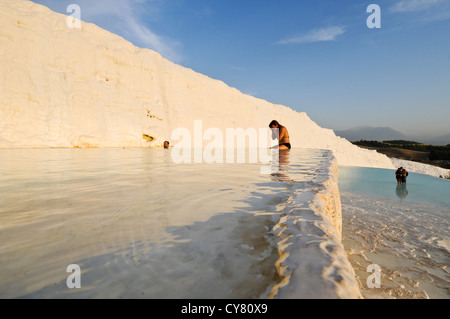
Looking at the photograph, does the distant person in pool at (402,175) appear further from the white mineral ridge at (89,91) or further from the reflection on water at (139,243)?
the white mineral ridge at (89,91)

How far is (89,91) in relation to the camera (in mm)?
17891

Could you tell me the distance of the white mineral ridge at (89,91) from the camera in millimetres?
14573

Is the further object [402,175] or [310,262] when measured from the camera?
[402,175]

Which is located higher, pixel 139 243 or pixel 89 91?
pixel 89 91

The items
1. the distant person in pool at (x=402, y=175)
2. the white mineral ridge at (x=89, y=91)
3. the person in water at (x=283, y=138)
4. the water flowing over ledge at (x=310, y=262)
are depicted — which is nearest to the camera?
the water flowing over ledge at (x=310, y=262)

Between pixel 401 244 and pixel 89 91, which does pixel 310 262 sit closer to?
pixel 401 244

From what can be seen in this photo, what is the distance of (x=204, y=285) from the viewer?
2.88 ft

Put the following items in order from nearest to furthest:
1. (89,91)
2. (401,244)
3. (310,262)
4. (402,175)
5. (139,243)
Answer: (310,262) < (139,243) < (401,244) < (402,175) < (89,91)

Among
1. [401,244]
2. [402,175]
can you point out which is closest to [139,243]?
[401,244]

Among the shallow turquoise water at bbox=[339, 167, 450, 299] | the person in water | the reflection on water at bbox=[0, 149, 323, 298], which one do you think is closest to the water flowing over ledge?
the reflection on water at bbox=[0, 149, 323, 298]

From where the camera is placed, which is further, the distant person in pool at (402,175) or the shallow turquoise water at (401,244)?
the distant person in pool at (402,175)

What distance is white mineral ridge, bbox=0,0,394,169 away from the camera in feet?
47.8

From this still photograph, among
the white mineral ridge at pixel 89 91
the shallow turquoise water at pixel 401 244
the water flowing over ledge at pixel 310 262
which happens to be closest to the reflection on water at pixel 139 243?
the water flowing over ledge at pixel 310 262

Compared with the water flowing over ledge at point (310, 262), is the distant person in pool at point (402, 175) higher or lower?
lower
